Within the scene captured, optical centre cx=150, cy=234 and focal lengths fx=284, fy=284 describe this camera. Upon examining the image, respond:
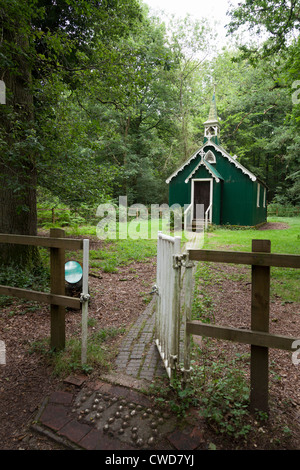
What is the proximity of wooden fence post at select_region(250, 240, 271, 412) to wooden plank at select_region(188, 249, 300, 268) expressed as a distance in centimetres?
8

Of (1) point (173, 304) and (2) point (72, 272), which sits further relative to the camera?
(2) point (72, 272)

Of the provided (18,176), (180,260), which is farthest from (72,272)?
(180,260)

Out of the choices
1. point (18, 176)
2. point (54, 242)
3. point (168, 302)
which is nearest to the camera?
point (168, 302)

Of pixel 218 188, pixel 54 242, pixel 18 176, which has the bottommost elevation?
pixel 54 242

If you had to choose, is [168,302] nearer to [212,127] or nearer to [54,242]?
[54,242]

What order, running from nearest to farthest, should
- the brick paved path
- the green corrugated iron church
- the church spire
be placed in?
1. the brick paved path
2. the green corrugated iron church
3. the church spire

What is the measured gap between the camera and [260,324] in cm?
243

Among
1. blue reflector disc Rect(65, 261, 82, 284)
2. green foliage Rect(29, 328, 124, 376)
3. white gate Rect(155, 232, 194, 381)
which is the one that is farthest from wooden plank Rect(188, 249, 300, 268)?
blue reflector disc Rect(65, 261, 82, 284)

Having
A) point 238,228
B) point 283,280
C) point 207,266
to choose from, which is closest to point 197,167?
point 238,228

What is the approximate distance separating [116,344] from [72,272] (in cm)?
179

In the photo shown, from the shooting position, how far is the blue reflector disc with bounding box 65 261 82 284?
197 inches

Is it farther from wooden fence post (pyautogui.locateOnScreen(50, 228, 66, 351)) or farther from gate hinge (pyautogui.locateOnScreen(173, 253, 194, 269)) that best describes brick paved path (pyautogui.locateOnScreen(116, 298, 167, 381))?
gate hinge (pyautogui.locateOnScreen(173, 253, 194, 269))

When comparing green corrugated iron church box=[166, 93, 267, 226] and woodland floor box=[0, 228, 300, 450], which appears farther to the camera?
green corrugated iron church box=[166, 93, 267, 226]
